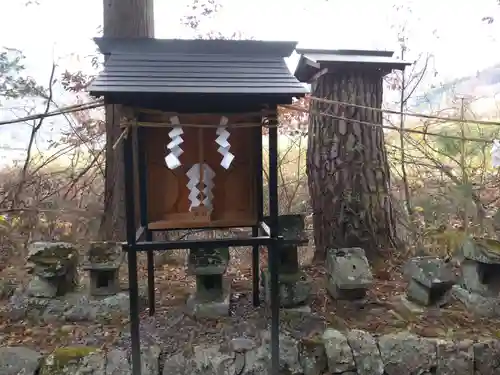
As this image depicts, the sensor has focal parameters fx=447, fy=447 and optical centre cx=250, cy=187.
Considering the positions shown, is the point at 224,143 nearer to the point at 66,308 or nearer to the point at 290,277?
the point at 290,277

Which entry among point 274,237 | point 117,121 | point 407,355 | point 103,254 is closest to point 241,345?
point 274,237

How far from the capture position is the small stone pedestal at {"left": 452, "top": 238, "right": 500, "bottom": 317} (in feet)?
9.41

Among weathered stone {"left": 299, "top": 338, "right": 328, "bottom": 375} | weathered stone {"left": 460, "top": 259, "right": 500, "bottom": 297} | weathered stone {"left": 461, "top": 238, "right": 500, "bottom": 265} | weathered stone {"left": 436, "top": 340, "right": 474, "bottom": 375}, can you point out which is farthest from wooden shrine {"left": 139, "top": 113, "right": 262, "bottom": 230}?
weathered stone {"left": 460, "top": 259, "right": 500, "bottom": 297}

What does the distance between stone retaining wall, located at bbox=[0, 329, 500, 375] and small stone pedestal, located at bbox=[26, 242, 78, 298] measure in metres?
0.52

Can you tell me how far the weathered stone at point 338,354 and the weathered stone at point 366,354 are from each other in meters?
0.03

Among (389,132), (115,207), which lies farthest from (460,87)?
(115,207)

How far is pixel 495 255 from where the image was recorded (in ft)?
9.30

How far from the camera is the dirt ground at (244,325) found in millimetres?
2707

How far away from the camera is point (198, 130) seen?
101 inches

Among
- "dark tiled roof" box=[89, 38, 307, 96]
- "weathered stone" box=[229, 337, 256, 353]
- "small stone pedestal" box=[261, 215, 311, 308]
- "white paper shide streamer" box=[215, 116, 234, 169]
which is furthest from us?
"small stone pedestal" box=[261, 215, 311, 308]

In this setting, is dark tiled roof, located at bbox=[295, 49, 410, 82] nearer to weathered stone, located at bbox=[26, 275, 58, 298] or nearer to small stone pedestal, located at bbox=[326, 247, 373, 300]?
small stone pedestal, located at bbox=[326, 247, 373, 300]

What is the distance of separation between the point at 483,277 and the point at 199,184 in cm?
199

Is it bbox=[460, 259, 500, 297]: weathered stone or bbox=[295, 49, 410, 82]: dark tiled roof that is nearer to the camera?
bbox=[460, 259, 500, 297]: weathered stone

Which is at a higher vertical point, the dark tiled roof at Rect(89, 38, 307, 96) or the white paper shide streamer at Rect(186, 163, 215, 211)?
the dark tiled roof at Rect(89, 38, 307, 96)
